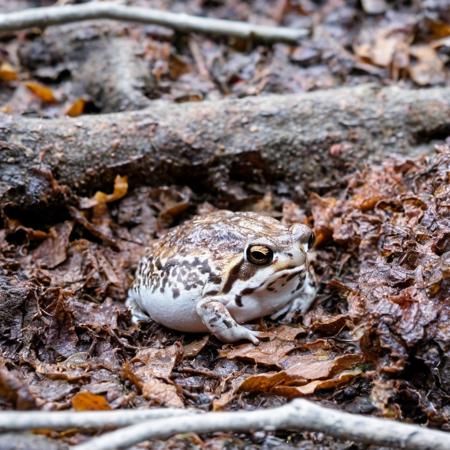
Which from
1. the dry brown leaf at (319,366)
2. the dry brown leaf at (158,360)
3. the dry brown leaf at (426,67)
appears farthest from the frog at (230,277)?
the dry brown leaf at (426,67)

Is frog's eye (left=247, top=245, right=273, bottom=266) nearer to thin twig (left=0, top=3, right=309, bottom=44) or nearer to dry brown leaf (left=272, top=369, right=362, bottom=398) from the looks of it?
dry brown leaf (left=272, top=369, right=362, bottom=398)

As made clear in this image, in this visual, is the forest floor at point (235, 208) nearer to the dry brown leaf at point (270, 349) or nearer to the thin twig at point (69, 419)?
the dry brown leaf at point (270, 349)

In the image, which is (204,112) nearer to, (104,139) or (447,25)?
(104,139)

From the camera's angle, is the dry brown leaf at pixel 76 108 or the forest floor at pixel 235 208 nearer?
the forest floor at pixel 235 208

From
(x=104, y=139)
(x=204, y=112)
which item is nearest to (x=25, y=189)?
(x=104, y=139)

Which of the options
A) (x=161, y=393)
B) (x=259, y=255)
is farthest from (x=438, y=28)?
(x=161, y=393)
